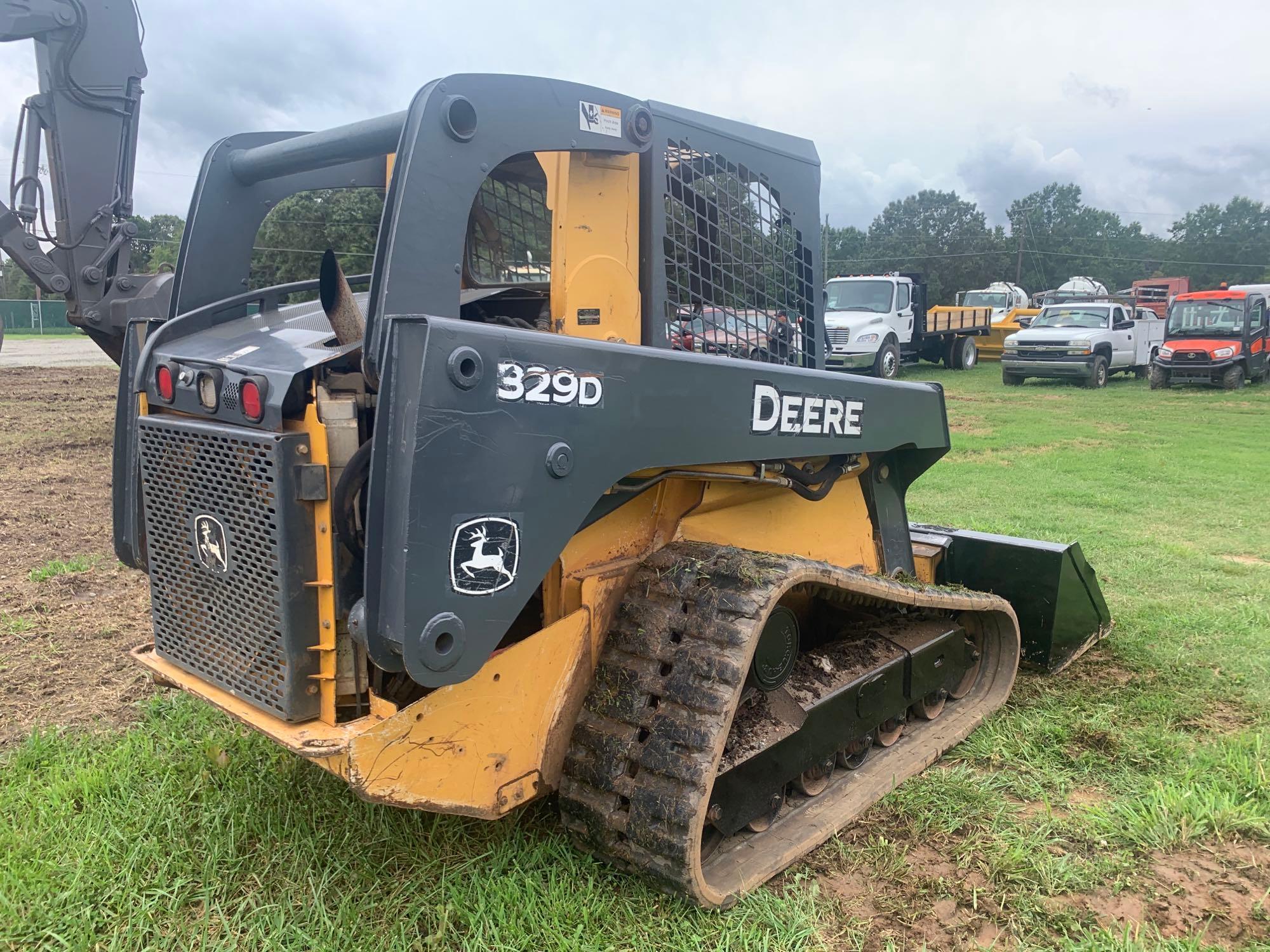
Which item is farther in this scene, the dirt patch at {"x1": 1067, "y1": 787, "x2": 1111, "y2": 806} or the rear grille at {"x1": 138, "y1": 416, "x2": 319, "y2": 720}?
the dirt patch at {"x1": 1067, "y1": 787, "x2": 1111, "y2": 806}

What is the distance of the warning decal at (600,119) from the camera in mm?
2678

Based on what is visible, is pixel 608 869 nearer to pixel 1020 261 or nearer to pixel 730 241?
pixel 730 241


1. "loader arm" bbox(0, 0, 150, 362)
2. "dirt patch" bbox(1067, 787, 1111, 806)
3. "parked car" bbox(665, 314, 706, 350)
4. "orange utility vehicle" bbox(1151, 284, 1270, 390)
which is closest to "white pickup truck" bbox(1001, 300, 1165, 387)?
"orange utility vehicle" bbox(1151, 284, 1270, 390)

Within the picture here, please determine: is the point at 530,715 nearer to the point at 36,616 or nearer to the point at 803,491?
the point at 803,491

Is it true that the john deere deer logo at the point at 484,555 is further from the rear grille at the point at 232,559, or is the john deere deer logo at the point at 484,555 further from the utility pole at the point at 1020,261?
the utility pole at the point at 1020,261

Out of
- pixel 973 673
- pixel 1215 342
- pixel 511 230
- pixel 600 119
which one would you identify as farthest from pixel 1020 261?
pixel 600 119

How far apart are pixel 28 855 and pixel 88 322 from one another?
8495 millimetres

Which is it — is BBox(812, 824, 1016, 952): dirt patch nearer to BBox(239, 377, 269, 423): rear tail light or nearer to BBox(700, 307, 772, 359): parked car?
BBox(700, 307, 772, 359): parked car

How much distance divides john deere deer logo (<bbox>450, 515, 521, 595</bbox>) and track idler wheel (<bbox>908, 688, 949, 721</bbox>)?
233 centimetres

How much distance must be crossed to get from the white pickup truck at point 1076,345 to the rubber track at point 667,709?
19.1 metres

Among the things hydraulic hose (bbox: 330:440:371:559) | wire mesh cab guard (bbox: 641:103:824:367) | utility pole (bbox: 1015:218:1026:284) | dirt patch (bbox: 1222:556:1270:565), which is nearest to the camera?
hydraulic hose (bbox: 330:440:371:559)

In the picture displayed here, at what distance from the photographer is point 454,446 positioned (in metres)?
2.05

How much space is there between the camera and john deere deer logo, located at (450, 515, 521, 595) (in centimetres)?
209

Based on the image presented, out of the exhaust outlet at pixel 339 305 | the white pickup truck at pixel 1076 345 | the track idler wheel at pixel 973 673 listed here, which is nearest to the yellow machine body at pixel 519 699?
the exhaust outlet at pixel 339 305
